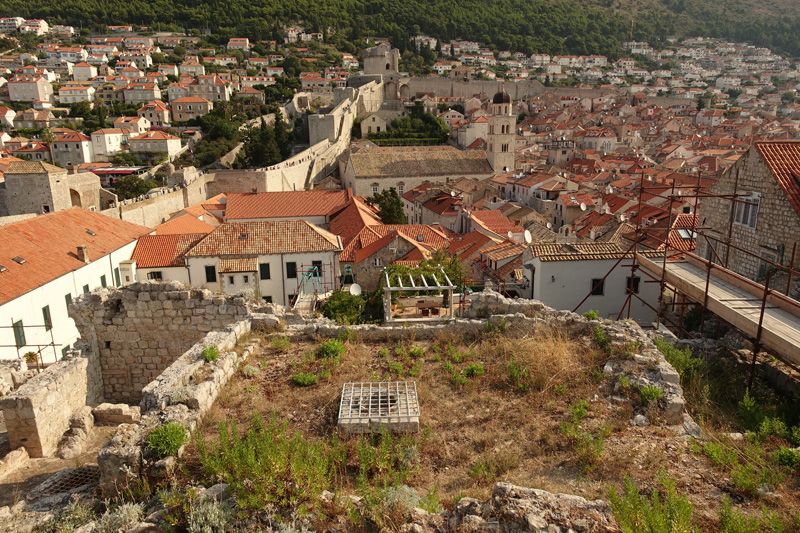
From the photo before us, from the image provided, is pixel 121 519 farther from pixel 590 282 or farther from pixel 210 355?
pixel 590 282

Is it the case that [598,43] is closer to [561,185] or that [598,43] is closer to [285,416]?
[561,185]

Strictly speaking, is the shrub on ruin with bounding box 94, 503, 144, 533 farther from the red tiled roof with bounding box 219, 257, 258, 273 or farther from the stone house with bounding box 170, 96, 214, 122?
the stone house with bounding box 170, 96, 214, 122

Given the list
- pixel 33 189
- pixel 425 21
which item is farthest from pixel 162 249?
pixel 425 21

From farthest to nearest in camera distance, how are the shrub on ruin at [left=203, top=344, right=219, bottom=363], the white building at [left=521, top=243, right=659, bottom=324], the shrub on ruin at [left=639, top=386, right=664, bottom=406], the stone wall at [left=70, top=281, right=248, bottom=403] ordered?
the white building at [left=521, top=243, right=659, bottom=324] → the stone wall at [left=70, top=281, right=248, bottom=403] → the shrub on ruin at [left=203, top=344, right=219, bottom=363] → the shrub on ruin at [left=639, top=386, right=664, bottom=406]

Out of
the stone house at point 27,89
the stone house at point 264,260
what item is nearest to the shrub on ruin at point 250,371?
the stone house at point 264,260

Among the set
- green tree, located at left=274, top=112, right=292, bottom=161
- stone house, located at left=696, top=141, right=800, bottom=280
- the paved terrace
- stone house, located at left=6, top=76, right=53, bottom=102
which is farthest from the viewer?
stone house, located at left=6, top=76, right=53, bottom=102

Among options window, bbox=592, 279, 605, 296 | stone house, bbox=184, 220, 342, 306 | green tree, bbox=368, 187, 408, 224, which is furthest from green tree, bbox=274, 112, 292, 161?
window, bbox=592, 279, 605, 296

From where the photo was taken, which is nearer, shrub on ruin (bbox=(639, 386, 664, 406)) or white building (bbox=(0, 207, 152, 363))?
shrub on ruin (bbox=(639, 386, 664, 406))

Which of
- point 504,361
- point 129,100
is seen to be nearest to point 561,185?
point 504,361

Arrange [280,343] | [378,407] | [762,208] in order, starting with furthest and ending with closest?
[762,208] < [280,343] < [378,407]
